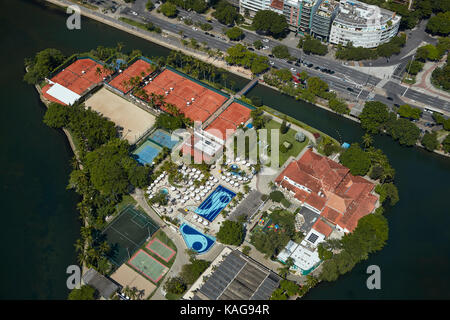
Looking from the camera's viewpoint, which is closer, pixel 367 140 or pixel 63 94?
pixel 367 140

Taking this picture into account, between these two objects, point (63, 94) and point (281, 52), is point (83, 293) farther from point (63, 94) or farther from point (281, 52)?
point (281, 52)

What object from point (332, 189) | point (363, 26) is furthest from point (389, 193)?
point (363, 26)

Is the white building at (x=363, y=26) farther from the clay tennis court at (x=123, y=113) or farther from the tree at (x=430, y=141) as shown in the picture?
the clay tennis court at (x=123, y=113)

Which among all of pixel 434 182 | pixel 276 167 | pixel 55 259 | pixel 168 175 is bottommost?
pixel 55 259

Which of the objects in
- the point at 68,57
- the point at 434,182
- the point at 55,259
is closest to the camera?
the point at 55,259

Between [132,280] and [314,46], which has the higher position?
[314,46]
